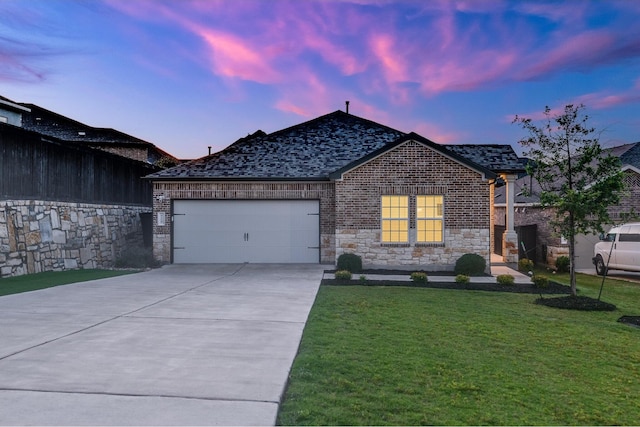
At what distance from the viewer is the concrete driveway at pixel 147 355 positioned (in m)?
4.18

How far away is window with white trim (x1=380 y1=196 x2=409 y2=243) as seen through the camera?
1761 centimetres

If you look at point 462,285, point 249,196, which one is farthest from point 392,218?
point 249,196

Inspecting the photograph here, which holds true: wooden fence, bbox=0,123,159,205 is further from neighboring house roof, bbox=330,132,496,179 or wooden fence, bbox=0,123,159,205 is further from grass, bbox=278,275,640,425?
grass, bbox=278,275,640,425

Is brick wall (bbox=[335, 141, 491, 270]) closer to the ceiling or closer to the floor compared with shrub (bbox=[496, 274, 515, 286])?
closer to the ceiling

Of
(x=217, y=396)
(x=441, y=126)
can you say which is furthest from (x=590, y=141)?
(x=441, y=126)

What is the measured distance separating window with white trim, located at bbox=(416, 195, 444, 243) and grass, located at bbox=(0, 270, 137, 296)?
10.8 m

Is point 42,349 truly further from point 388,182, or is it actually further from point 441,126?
point 441,126

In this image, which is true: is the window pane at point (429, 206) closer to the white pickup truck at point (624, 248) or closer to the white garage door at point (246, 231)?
the white garage door at point (246, 231)

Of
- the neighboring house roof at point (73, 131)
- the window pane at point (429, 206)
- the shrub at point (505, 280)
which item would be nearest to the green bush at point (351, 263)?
the window pane at point (429, 206)

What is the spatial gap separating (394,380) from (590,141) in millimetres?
9511

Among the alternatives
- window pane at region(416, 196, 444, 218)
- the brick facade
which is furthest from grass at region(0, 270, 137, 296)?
window pane at region(416, 196, 444, 218)

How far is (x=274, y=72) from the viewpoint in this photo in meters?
18.3

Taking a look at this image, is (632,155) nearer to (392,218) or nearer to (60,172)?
(392,218)

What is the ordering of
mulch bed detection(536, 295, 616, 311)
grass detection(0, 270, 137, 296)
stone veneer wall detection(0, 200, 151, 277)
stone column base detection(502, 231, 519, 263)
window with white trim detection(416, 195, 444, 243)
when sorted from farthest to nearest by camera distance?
stone column base detection(502, 231, 519, 263), window with white trim detection(416, 195, 444, 243), stone veneer wall detection(0, 200, 151, 277), grass detection(0, 270, 137, 296), mulch bed detection(536, 295, 616, 311)
